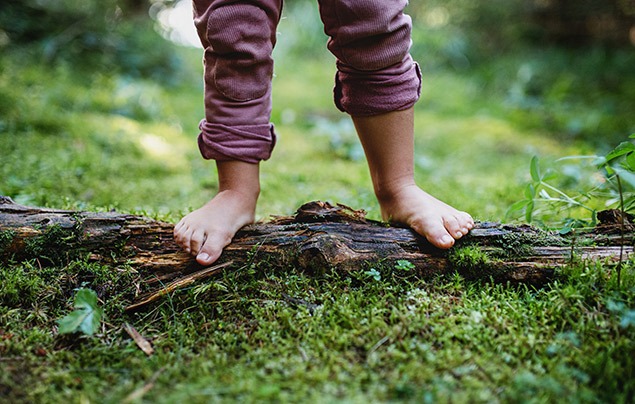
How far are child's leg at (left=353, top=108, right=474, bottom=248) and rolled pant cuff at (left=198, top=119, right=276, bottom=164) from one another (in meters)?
0.32

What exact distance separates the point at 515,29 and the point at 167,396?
19.8 ft

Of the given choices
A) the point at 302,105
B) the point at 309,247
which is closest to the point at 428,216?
the point at 309,247

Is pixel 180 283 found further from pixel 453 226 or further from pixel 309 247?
pixel 453 226

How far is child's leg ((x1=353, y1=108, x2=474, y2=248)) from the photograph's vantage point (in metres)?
1.41

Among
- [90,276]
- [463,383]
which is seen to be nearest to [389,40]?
[463,383]

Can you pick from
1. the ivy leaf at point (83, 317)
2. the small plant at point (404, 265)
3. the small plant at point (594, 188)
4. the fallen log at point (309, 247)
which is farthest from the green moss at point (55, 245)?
the small plant at point (594, 188)

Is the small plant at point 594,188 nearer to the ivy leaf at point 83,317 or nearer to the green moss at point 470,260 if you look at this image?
the green moss at point 470,260

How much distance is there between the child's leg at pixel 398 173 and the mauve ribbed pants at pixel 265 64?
0.15ft

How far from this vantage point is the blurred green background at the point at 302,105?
2.40 m

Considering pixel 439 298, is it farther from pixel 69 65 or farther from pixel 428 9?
pixel 428 9

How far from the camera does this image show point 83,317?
1103mm

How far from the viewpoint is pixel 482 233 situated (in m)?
1.37

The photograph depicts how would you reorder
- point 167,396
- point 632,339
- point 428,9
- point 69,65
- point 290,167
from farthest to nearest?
point 428,9, point 69,65, point 290,167, point 632,339, point 167,396

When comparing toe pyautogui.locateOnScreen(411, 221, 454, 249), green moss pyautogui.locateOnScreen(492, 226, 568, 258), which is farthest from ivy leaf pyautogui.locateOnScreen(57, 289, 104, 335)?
green moss pyautogui.locateOnScreen(492, 226, 568, 258)
